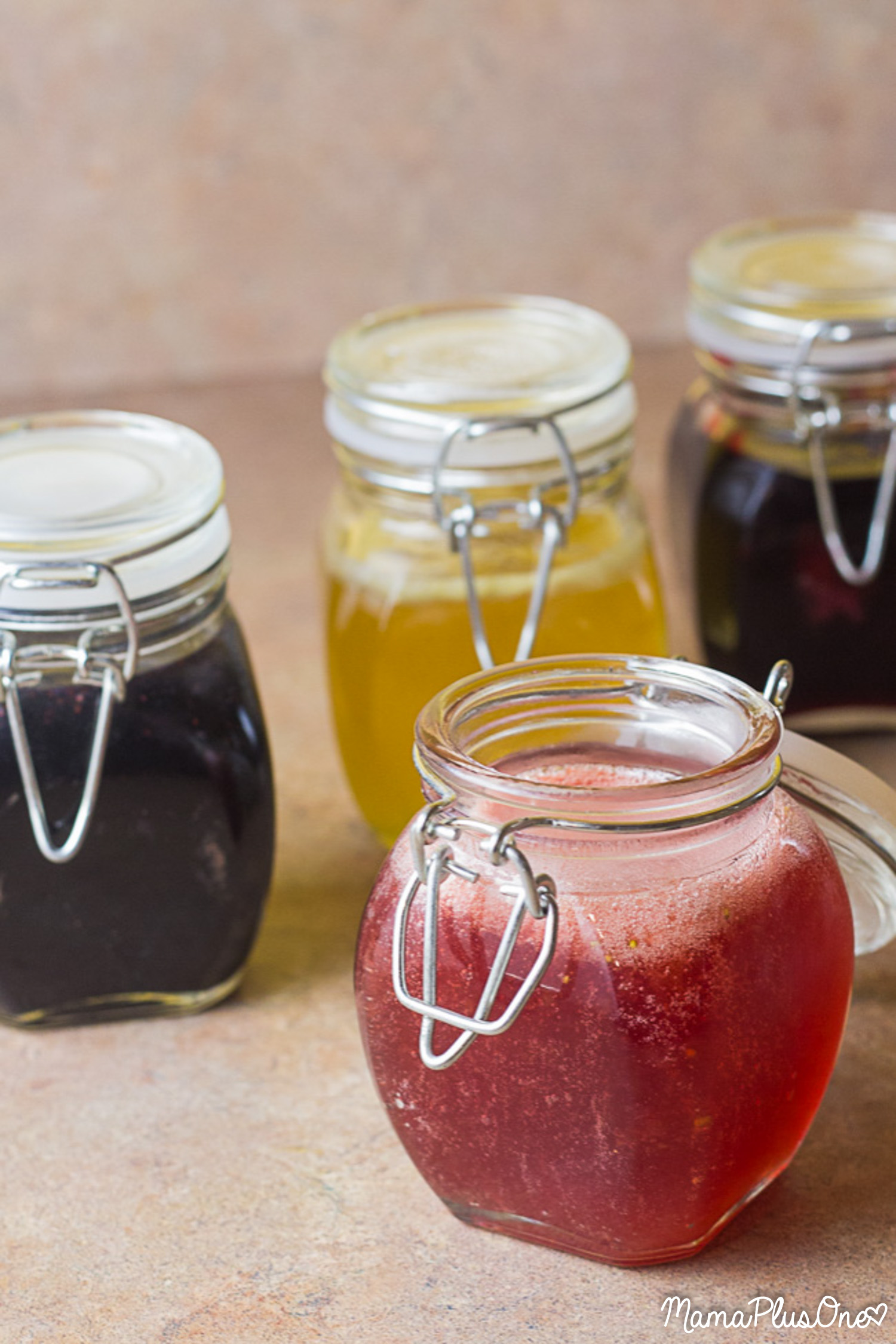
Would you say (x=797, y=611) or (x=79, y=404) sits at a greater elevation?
(x=797, y=611)

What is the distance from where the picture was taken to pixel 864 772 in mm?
556

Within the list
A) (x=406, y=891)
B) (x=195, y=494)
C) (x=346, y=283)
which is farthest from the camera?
(x=346, y=283)

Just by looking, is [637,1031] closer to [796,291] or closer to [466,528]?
[466,528]

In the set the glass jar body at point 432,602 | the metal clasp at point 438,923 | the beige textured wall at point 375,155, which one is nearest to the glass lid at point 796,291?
the glass jar body at point 432,602

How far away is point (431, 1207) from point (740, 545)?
14.1 inches

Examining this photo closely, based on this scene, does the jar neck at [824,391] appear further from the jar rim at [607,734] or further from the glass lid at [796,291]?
the jar rim at [607,734]

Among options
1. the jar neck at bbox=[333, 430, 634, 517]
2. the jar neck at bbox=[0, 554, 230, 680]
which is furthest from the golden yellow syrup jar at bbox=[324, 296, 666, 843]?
the jar neck at bbox=[0, 554, 230, 680]

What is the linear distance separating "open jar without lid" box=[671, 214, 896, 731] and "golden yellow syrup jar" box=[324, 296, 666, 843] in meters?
0.06

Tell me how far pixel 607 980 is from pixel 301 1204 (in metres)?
0.16

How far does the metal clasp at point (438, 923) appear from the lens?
0.45m

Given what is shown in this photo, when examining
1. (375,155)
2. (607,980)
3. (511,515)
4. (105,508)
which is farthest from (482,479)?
(375,155)

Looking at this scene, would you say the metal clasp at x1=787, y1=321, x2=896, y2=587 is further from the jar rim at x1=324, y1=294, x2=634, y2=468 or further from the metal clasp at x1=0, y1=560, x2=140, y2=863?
the metal clasp at x1=0, y1=560, x2=140, y2=863

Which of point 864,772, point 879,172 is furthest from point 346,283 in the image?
point 864,772

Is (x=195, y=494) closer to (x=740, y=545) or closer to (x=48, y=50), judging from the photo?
(x=740, y=545)
